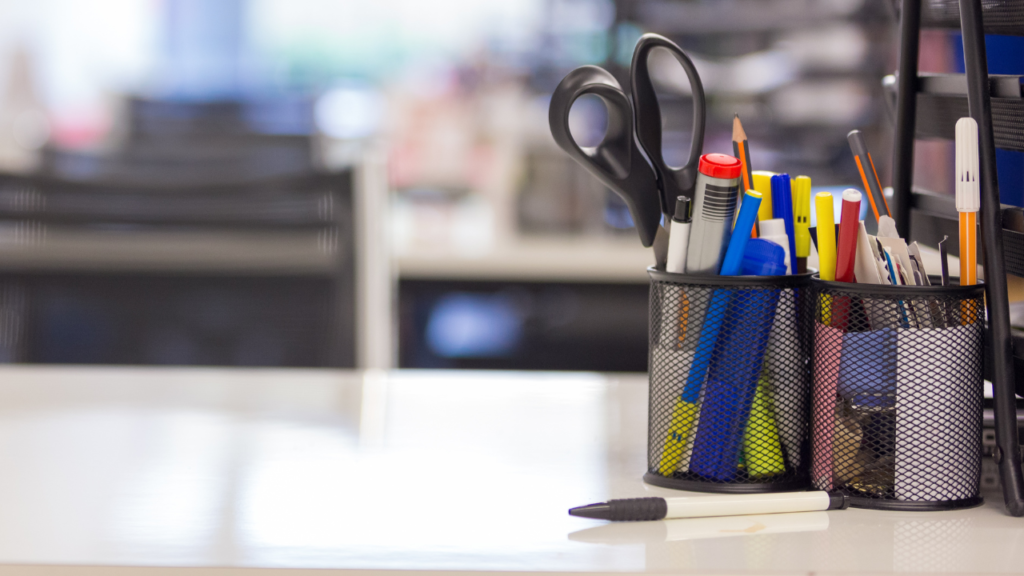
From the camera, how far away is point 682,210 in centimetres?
47

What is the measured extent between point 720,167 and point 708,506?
0.15m

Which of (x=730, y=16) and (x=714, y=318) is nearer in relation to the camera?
(x=714, y=318)

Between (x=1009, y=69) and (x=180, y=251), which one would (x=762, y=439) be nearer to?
(x=1009, y=69)

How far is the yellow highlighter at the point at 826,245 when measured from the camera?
0.47 m

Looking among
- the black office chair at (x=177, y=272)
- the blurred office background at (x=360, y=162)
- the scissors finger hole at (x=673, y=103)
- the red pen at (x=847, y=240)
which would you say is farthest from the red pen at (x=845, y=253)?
the scissors finger hole at (x=673, y=103)

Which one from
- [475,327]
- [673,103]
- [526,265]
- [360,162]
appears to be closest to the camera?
[360,162]

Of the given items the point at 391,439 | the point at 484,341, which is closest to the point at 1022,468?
the point at 391,439

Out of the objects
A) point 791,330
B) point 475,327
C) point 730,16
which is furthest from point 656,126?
point 730,16

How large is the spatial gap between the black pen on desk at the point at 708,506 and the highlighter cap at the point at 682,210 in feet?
0.41

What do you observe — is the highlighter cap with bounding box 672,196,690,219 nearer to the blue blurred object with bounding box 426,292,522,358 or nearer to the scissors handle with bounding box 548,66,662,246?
the scissors handle with bounding box 548,66,662,246

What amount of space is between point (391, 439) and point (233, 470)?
0.33 ft

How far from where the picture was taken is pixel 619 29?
275 cm

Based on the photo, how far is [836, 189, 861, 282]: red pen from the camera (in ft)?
1.50

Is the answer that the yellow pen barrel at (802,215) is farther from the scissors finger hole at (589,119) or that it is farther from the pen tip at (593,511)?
the scissors finger hole at (589,119)
